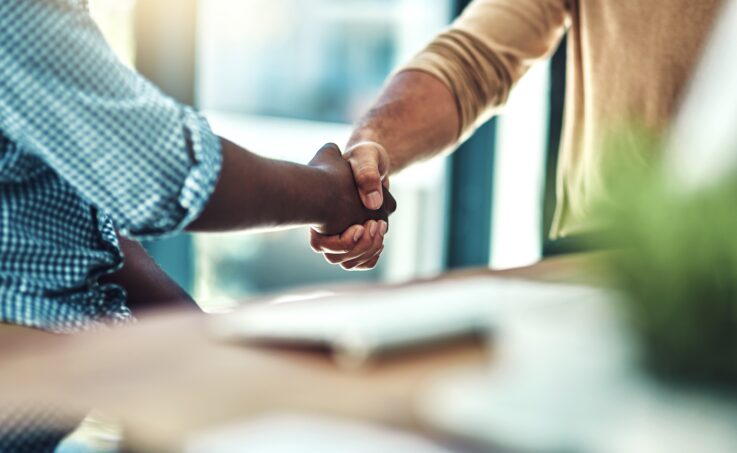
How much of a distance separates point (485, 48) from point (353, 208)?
81 centimetres

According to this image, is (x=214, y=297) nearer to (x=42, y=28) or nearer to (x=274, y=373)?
(x=42, y=28)

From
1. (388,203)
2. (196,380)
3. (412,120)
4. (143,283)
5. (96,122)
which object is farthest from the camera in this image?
(412,120)

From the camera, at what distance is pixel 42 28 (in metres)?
0.90

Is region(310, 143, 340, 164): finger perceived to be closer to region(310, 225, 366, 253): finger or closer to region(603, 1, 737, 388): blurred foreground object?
region(310, 225, 366, 253): finger

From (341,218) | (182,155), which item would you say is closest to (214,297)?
(341,218)

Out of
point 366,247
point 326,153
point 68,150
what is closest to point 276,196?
point 68,150

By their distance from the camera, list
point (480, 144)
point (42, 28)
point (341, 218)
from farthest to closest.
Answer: point (480, 144), point (341, 218), point (42, 28)

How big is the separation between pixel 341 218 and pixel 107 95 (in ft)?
1.91

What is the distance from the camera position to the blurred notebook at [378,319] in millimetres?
643

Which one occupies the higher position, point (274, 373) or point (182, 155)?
point (182, 155)

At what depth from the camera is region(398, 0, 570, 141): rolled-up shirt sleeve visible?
6.81 feet

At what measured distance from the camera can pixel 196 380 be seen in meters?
0.60

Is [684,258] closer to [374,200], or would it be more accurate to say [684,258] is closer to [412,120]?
[374,200]

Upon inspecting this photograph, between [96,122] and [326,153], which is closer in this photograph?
[96,122]
